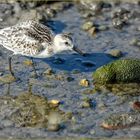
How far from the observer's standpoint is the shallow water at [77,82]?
870 centimetres

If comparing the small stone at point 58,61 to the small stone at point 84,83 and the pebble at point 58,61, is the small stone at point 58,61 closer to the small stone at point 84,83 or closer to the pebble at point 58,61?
the pebble at point 58,61

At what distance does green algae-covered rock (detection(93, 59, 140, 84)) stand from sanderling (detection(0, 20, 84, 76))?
1.89 feet

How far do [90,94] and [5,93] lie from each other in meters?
1.44

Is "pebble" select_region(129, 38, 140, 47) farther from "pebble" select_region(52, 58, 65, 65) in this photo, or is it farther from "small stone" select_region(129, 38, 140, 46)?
"pebble" select_region(52, 58, 65, 65)

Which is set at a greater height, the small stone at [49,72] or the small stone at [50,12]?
the small stone at [50,12]

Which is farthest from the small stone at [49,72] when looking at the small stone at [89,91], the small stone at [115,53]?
the small stone at [115,53]

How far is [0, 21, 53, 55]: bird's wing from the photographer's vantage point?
396 inches

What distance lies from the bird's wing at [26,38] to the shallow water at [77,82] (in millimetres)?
465

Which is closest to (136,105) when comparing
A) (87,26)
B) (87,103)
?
(87,103)

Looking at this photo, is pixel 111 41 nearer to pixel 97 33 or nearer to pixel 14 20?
pixel 97 33

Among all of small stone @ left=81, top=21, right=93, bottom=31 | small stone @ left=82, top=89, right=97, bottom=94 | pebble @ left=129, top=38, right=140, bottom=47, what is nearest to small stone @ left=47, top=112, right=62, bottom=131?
small stone @ left=82, top=89, right=97, bottom=94

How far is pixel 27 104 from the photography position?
9.45m

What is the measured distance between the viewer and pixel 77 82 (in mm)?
10164

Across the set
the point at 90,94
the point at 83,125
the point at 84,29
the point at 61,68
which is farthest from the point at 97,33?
the point at 83,125
